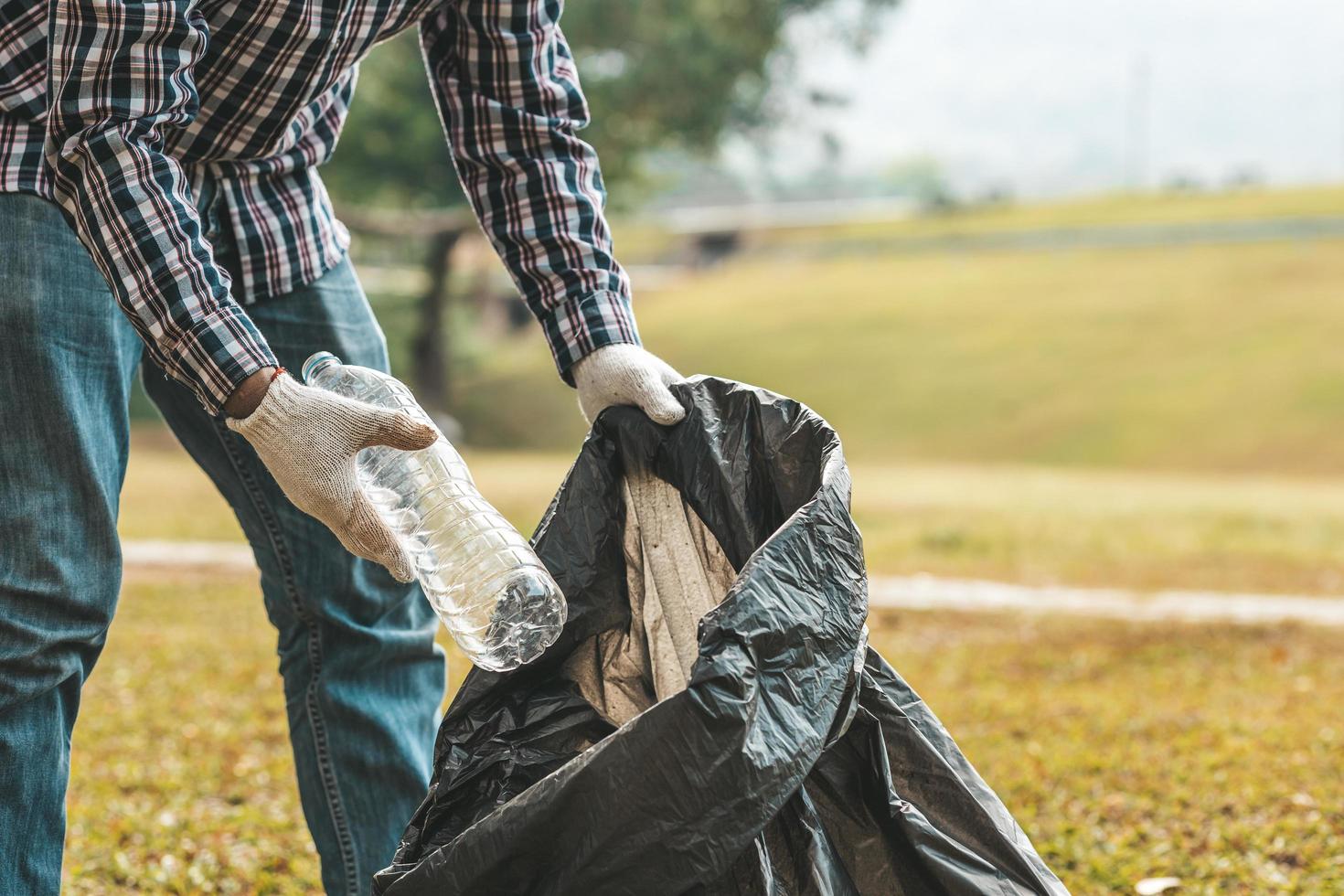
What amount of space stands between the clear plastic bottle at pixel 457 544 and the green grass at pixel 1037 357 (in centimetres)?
1826

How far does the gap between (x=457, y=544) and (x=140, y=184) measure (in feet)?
2.14

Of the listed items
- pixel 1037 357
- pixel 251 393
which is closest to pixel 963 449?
pixel 1037 357

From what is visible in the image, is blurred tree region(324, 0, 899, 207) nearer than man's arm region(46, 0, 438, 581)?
No

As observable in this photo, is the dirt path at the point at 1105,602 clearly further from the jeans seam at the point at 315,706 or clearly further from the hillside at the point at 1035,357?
the hillside at the point at 1035,357

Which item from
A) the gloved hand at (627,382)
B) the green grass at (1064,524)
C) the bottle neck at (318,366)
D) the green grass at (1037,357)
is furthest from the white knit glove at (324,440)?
the green grass at (1037,357)

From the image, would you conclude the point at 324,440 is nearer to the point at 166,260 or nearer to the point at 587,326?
the point at 166,260

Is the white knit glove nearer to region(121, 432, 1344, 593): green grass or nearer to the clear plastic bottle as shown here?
the clear plastic bottle

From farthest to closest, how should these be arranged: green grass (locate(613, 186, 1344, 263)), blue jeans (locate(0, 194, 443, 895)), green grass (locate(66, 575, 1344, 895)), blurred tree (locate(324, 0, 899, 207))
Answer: green grass (locate(613, 186, 1344, 263)), blurred tree (locate(324, 0, 899, 207)), green grass (locate(66, 575, 1344, 895)), blue jeans (locate(0, 194, 443, 895))

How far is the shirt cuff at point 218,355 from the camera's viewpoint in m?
1.69

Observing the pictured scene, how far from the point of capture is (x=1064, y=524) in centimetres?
1016

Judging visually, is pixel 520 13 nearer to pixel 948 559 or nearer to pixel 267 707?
pixel 267 707

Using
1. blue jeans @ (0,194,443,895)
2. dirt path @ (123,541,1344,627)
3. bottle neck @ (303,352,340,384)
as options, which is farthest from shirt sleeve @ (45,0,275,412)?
dirt path @ (123,541,1344,627)

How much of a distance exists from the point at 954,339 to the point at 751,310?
24.9 feet

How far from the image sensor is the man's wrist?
66.8 inches
